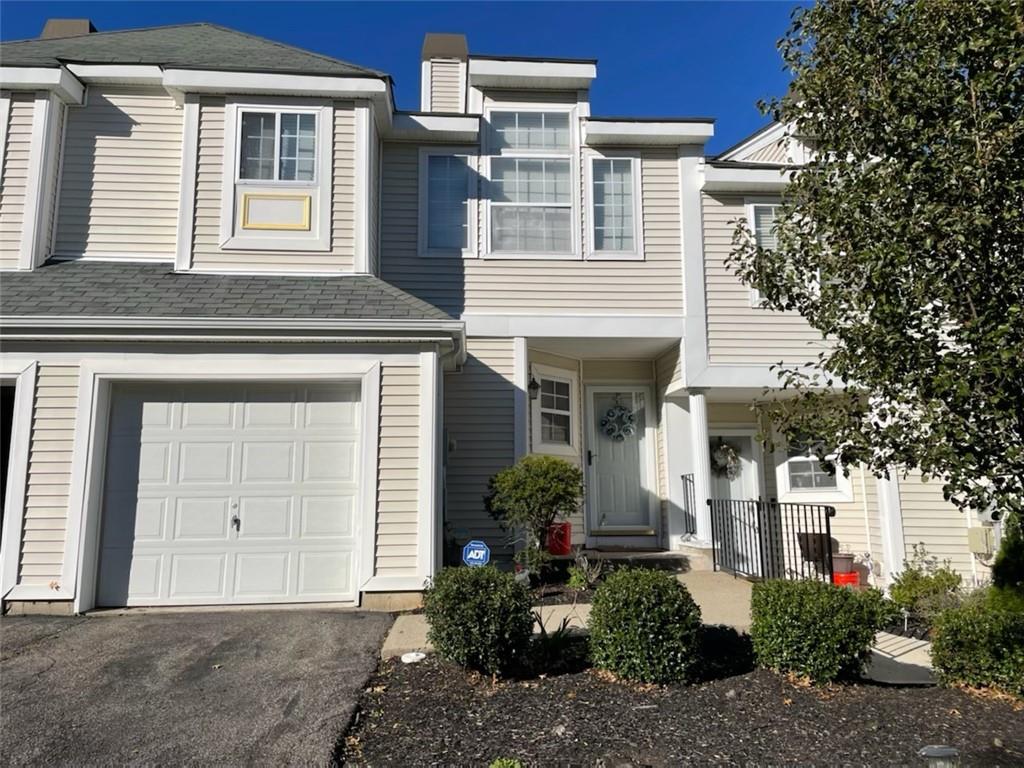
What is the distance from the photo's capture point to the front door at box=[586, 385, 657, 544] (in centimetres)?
982

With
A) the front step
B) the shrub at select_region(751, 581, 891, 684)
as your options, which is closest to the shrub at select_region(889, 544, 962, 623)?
the front step

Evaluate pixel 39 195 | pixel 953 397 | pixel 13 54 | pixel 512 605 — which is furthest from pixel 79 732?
pixel 13 54

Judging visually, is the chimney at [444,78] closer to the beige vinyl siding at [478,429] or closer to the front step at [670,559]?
the beige vinyl siding at [478,429]

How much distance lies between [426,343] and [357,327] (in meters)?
0.70

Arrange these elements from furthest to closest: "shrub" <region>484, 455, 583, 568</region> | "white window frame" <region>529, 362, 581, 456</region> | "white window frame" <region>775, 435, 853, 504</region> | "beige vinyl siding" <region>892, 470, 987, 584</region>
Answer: "white window frame" <region>775, 435, 853, 504</region>, "white window frame" <region>529, 362, 581, 456</region>, "beige vinyl siding" <region>892, 470, 987, 584</region>, "shrub" <region>484, 455, 583, 568</region>

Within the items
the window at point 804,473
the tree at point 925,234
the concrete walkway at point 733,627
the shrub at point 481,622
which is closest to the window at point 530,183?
the window at point 804,473

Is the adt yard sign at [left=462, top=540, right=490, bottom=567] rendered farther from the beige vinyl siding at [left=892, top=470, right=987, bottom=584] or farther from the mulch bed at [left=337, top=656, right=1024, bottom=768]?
the beige vinyl siding at [left=892, top=470, right=987, bottom=584]

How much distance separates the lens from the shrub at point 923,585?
7.34 metres

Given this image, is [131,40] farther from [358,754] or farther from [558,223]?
[358,754]

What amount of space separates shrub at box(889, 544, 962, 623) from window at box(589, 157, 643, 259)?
5.32 m

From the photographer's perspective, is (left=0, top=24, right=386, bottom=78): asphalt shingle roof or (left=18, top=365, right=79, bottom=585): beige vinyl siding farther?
(left=0, top=24, right=386, bottom=78): asphalt shingle roof

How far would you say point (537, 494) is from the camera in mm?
6898

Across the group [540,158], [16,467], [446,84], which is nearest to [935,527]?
[540,158]

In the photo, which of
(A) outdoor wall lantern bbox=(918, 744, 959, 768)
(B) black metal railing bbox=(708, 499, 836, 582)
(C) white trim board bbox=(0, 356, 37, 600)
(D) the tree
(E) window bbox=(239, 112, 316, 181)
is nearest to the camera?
(A) outdoor wall lantern bbox=(918, 744, 959, 768)
